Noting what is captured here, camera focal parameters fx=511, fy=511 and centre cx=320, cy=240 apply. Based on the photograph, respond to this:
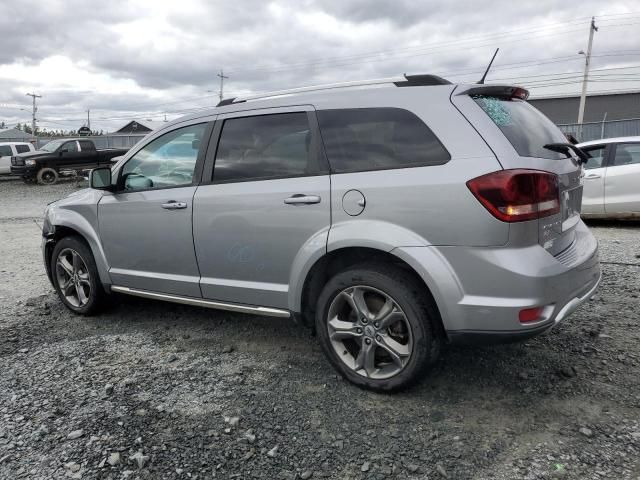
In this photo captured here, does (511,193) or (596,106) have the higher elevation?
(596,106)

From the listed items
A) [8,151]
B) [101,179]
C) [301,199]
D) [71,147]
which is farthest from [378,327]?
[8,151]

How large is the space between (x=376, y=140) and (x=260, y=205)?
2.84 feet

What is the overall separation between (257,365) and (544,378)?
1857mm

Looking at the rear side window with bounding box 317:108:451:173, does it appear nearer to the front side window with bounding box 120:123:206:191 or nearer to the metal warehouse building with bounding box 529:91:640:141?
the front side window with bounding box 120:123:206:191

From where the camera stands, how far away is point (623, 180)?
7820 millimetres

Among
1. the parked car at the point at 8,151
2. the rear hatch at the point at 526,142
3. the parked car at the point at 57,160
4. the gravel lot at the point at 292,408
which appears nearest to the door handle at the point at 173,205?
the gravel lot at the point at 292,408

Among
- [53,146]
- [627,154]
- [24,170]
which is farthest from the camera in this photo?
[53,146]

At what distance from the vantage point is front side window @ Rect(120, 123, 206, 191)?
385 cm

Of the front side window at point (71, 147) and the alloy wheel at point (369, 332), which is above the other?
the front side window at point (71, 147)

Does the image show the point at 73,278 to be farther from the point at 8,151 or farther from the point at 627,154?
the point at 8,151

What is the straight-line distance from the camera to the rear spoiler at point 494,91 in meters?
2.89

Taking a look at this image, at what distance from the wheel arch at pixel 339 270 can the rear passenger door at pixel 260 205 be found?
12 centimetres

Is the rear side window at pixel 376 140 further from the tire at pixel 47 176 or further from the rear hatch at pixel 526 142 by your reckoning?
the tire at pixel 47 176

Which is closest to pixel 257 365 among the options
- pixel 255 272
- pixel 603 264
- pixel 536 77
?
pixel 255 272
